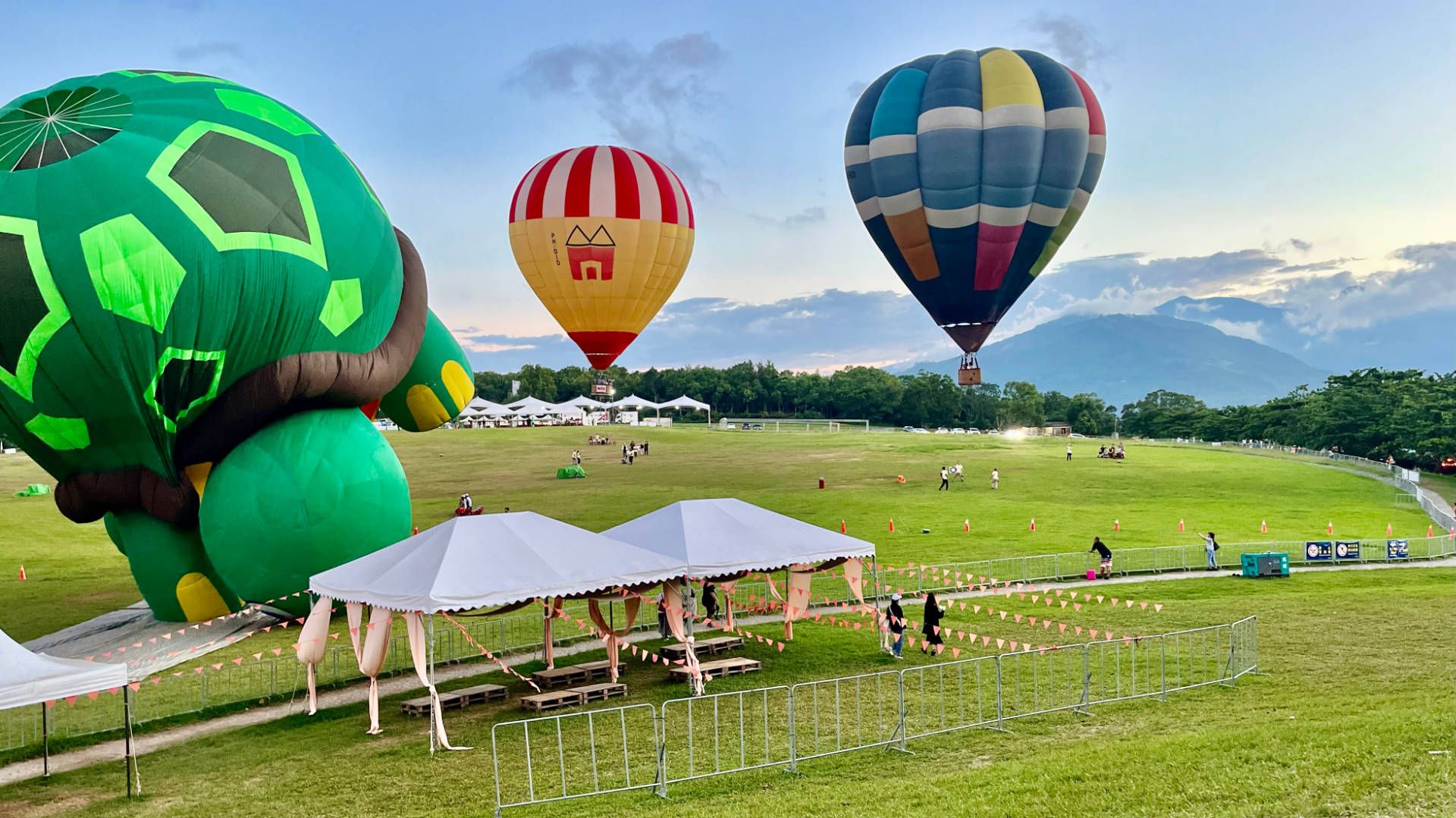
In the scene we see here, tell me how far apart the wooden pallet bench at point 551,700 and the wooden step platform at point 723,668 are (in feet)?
7.34

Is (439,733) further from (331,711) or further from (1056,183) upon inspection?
(1056,183)

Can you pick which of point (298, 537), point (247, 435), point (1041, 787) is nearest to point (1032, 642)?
point (1041, 787)

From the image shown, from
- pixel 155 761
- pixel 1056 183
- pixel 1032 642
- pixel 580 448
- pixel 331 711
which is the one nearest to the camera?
pixel 155 761

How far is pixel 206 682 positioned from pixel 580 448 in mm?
59059

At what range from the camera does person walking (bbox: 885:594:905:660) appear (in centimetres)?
2231

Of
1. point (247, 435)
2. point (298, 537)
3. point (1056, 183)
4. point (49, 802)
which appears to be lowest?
point (49, 802)

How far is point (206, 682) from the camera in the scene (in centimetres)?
1998

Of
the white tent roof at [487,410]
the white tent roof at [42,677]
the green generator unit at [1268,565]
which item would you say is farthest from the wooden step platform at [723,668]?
the white tent roof at [487,410]

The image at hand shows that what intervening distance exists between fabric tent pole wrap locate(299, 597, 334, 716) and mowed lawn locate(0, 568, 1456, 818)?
554 millimetres

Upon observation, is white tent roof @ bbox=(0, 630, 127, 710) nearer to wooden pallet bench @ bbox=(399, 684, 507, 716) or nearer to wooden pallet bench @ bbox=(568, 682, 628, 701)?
wooden pallet bench @ bbox=(399, 684, 507, 716)

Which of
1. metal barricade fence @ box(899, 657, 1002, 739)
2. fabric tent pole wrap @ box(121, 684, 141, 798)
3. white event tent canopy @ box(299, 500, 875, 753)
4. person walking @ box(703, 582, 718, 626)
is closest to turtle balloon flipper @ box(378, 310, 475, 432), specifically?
person walking @ box(703, 582, 718, 626)

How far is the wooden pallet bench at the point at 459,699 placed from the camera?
1899cm

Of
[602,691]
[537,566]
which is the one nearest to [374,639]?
[537,566]

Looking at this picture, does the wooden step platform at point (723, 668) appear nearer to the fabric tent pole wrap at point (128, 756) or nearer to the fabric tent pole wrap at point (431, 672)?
the fabric tent pole wrap at point (431, 672)
